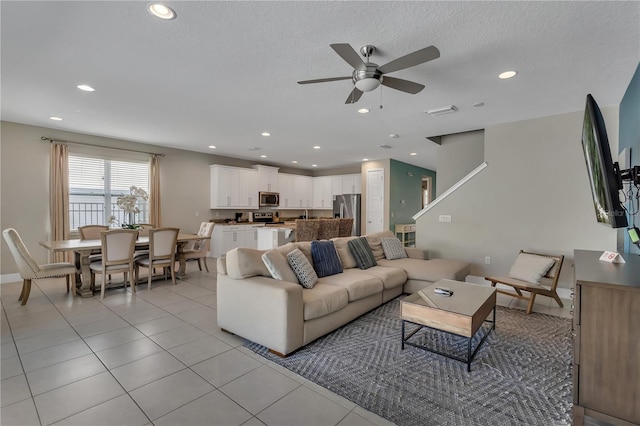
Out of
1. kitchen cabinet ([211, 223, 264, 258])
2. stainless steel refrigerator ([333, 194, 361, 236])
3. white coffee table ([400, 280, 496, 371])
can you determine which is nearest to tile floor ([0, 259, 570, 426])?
white coffee table ([400, 280, 496, 371])

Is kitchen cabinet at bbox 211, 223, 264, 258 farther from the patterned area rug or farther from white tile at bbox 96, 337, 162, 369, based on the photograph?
the patterned area rug

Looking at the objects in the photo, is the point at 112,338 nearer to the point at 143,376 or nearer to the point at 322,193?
the point at 143,376

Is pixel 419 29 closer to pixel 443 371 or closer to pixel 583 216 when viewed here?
pixel 443 371

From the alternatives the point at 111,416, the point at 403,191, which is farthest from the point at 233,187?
the point at 111,416

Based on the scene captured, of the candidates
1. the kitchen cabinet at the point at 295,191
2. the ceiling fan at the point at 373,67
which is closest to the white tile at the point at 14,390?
the ceiling fan at the point at 373,67

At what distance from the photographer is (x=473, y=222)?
198 inches

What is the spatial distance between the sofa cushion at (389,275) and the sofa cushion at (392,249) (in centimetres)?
60

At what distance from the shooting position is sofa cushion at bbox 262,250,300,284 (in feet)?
9.53

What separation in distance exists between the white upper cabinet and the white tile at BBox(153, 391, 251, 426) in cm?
686

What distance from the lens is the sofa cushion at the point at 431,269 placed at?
4.02m

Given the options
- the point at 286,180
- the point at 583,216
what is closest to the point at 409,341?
the point at 583,216

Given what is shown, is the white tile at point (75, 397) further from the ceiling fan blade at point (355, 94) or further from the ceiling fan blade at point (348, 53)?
the ceiling fan blade at point (355, 94)

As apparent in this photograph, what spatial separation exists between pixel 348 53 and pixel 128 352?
3.16m

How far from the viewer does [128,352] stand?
2.60 m
